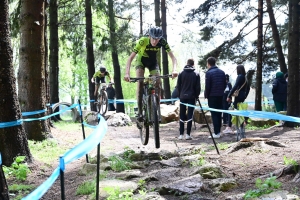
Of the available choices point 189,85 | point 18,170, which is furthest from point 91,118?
point 18,170

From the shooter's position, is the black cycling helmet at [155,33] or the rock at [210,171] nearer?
the rock at [210,171]

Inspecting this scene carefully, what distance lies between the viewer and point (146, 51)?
7258 mm

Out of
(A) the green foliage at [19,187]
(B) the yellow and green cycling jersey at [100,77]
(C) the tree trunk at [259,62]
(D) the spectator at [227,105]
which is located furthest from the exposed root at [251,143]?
(B) the yellow and green cycling jersey at [100,77]

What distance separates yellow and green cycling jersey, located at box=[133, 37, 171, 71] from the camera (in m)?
7.21

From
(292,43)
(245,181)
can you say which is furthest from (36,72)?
(292,43)

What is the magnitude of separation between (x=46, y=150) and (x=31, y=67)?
6.05ft

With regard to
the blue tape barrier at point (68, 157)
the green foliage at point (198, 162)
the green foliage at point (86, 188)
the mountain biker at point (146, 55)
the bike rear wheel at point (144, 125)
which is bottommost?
the green foliage at point (86, 188)

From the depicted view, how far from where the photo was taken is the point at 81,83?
5981 centimetres

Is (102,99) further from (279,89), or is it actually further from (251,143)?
(251,143)

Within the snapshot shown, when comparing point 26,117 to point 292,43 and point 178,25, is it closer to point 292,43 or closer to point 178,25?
point 292,43

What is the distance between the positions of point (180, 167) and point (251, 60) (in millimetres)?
15832

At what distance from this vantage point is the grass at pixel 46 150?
24.7ft

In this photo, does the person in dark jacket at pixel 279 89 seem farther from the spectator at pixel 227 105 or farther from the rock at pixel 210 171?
the rock at pixel 210 171

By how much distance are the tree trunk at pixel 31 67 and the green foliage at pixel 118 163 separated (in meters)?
2.97
